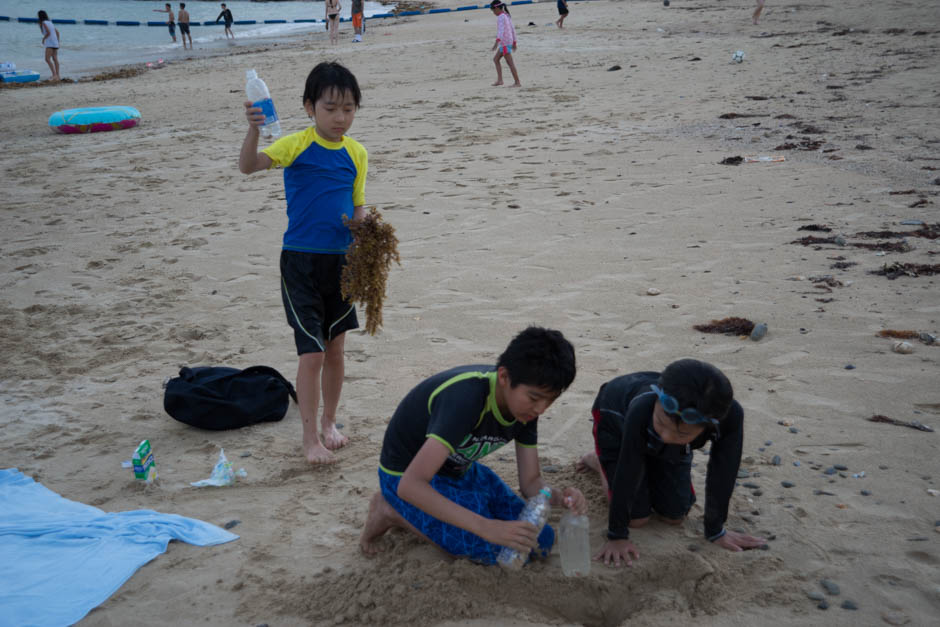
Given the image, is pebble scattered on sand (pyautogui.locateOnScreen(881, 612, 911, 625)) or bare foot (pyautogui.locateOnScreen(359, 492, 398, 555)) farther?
bare foot (pyautogui.locateOnScreen(359, 492, 398, 555))

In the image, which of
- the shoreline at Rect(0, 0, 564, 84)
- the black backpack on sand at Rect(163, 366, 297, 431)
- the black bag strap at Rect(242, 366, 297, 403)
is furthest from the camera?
the shoreline at Rect(0, 0, 564, 84)

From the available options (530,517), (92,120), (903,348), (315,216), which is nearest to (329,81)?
(315,216)

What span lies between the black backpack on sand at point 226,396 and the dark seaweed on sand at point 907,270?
4230mm

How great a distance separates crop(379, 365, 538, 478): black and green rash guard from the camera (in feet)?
8.59

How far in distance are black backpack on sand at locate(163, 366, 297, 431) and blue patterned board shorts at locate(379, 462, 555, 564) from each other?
4.66ft

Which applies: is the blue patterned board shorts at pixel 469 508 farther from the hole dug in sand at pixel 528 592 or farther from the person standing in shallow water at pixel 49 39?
the person standing in shallow water at pixel 49 39

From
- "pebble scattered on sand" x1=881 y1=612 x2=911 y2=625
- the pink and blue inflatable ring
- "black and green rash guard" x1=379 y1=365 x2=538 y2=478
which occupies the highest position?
the pink and blue inflatable ring

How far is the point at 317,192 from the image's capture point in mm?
3682

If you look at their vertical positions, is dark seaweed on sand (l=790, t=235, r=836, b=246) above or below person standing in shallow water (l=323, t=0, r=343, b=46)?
below

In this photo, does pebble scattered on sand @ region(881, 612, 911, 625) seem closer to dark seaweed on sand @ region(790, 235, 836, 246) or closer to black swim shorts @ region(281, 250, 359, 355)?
black swim shorts @ region(281, 250, 359, 355)

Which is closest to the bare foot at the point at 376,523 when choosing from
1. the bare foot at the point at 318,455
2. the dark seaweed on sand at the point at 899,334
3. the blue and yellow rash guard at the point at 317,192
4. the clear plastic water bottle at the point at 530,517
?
the clear plastic water bottle at the point at 530,517

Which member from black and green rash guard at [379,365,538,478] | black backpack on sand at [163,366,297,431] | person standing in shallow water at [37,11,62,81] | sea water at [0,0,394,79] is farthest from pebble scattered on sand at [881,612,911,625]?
sea water at [0,0,394,79]

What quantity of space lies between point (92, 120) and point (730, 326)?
11.8 m

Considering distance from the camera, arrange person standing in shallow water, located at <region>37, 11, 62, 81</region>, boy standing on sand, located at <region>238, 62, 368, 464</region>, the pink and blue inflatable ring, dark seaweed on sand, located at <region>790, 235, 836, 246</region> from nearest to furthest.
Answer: boy standing on sand, located at <region>238, 62, 368, 464</region> < dark seaweed on sand, located at <region>790, 235, 836, 246</region> < the pink and blue inflatable ring < person standing in shallow water, located at <region>37, 11, 62, 81</region>
